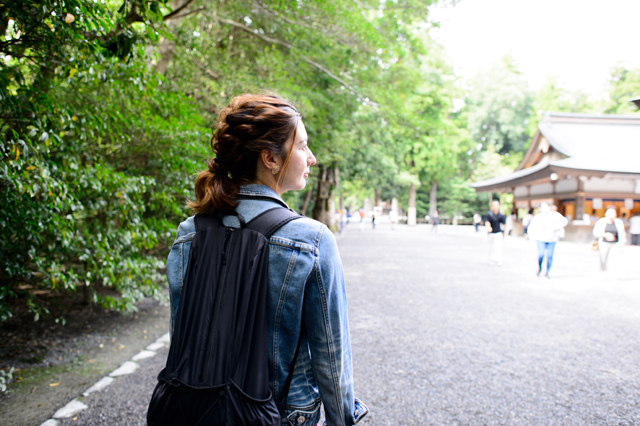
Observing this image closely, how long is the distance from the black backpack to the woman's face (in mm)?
154

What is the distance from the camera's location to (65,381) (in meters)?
3.15

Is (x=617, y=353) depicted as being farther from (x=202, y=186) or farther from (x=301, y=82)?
(x=301, y=82)

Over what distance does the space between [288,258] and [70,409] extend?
2.60 metres

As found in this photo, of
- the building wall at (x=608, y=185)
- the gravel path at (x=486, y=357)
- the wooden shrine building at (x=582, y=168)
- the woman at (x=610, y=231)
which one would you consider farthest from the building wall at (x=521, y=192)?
the gravel path at (x=486, y=357)

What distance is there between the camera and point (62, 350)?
380 cm

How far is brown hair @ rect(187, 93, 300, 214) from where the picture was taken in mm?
1136

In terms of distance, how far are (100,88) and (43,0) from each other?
5.62 feet

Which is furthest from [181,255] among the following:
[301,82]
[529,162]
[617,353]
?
[529,162]

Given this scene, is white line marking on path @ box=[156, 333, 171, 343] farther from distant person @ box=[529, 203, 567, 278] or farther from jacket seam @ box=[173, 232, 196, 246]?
distant person @ box=[529, 203, 567, 278]

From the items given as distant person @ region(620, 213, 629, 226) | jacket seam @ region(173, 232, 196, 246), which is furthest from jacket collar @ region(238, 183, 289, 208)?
distant person @ region(620, 213, 629, 226)

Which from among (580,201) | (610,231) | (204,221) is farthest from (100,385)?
(580,201)

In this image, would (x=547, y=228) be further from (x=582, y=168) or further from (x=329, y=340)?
(x=582, y=168)

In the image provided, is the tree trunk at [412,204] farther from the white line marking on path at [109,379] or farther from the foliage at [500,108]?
the white line marking on path at [109,379]

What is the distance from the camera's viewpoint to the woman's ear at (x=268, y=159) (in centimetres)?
119
